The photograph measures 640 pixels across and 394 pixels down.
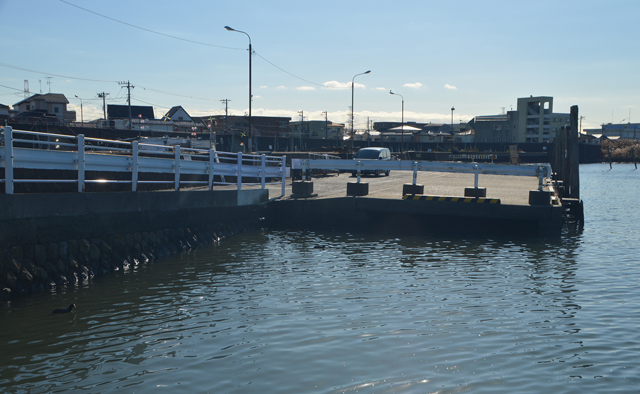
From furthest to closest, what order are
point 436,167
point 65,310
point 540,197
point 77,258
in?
point 436,167
point 540,197
point 77,258
point 65,310

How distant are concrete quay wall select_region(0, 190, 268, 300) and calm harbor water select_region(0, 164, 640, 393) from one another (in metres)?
0.49

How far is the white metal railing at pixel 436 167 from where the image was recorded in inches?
666

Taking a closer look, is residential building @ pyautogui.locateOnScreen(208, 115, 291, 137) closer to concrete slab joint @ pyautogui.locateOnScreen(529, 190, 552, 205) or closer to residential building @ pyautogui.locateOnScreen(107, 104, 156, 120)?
residential building @ pyautogui.locateOnScreen(107, 104, 156, 120)

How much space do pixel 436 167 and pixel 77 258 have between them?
12.4 meters

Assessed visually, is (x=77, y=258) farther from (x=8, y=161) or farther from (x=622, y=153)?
(x=622, y=153)

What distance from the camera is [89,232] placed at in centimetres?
1078

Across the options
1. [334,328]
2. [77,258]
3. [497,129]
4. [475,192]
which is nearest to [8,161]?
[77,258]

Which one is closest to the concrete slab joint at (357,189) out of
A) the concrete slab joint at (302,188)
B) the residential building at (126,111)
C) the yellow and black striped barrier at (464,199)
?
the concrete slab joint at (302,188)

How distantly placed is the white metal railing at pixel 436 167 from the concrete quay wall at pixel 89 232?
17.4ft

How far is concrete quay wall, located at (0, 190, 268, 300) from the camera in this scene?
29.9 ft

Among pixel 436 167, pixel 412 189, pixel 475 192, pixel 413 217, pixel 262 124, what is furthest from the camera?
pixel 262 124

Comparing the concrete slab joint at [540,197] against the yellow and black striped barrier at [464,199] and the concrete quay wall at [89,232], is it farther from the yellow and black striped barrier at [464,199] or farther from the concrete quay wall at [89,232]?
the concrete quay wall at [89,232]

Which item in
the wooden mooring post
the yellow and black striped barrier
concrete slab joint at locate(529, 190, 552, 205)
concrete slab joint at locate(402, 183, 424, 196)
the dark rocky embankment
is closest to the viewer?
the dark rocky embankment

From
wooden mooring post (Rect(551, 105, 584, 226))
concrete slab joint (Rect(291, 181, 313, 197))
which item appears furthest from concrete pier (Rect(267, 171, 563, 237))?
wooden mooring post (Rect(551, 105, 584, 226))
